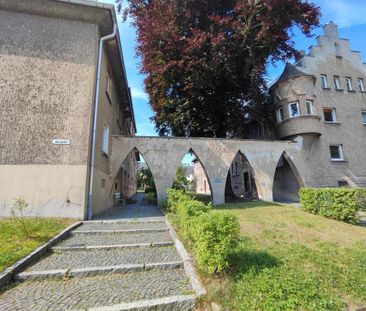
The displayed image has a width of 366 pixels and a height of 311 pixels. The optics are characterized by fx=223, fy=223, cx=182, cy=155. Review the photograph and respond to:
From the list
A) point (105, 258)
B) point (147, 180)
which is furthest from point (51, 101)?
point (147, 180)

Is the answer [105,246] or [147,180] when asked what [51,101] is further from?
[147,180]

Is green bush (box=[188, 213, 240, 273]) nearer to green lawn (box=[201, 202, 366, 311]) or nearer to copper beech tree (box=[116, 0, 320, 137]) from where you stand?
green lawn (box=[201, 202, 366, 311])

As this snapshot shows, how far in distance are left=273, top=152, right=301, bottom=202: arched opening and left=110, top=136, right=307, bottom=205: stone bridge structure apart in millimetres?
Answer: 2010

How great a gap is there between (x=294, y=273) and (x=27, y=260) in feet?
16.1

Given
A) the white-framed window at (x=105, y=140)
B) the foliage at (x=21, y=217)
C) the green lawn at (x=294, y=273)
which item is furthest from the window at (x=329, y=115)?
the foliage at (x=21, y=217)

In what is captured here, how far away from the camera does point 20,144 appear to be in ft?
26.0

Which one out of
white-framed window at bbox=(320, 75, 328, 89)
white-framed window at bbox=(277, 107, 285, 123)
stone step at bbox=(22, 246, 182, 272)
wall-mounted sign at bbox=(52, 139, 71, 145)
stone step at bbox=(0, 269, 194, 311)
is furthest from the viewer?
white-framed window at bbox=(320, 75, 328, 89)

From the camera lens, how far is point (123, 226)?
24.2ft

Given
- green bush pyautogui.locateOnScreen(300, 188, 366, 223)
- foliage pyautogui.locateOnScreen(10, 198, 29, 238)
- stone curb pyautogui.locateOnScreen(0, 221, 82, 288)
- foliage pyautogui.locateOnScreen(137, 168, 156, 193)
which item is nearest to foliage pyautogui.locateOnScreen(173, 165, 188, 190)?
foliage pyautogui.locateOnScreen(137, 168, 156, 193)

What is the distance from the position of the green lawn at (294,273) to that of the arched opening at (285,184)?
34.4ft

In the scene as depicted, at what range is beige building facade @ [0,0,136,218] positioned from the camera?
25.8 ft

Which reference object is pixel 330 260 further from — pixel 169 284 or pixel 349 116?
pixel 349 116

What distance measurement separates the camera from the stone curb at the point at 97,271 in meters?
3.86

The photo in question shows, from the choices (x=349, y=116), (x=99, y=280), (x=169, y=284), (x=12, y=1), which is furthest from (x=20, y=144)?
(x=349, y=116)
